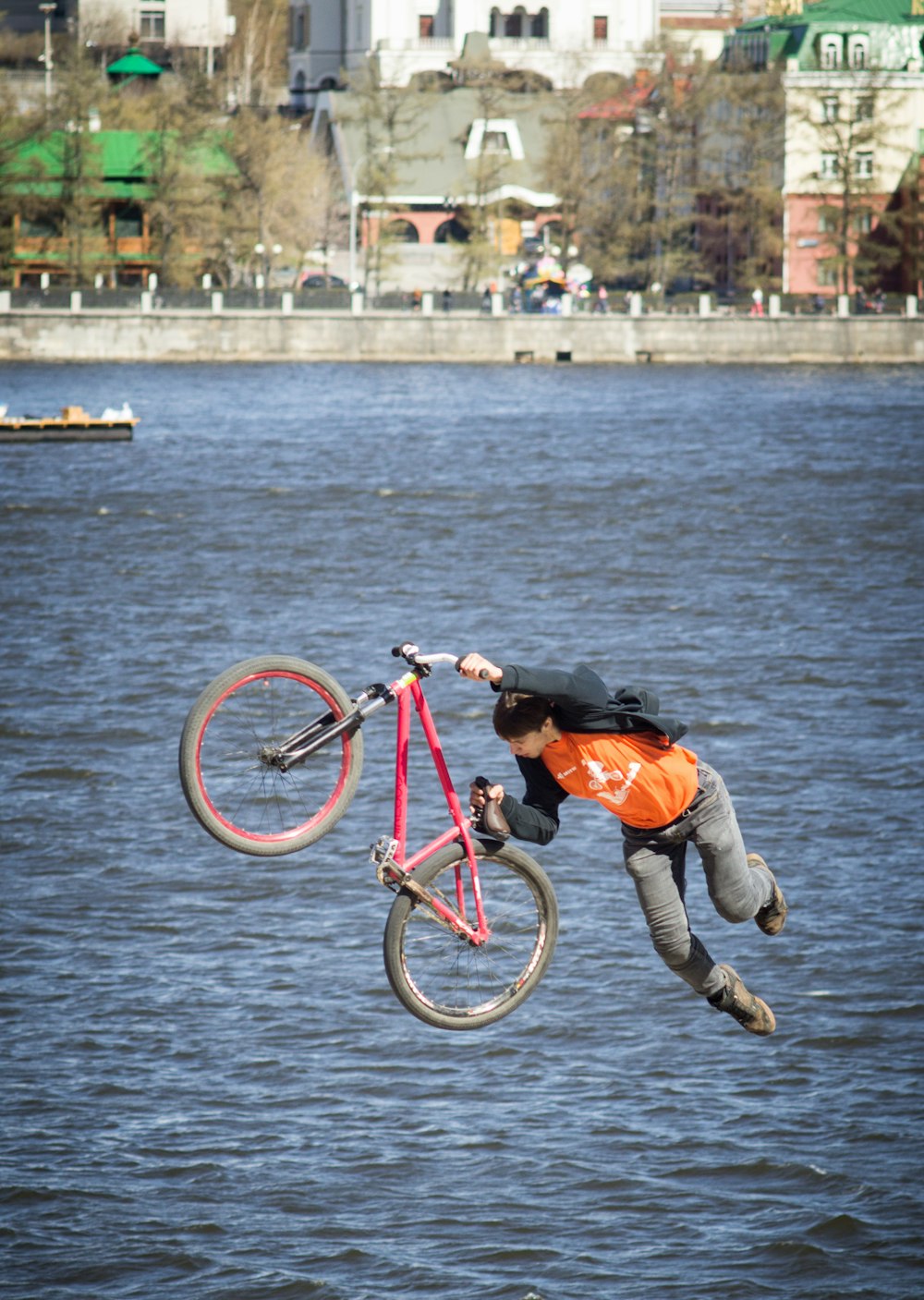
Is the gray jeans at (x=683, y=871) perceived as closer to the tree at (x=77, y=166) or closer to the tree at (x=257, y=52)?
the tree at (x=77, y=166)

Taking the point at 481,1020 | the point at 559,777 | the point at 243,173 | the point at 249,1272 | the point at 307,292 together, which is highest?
the point at 243,173

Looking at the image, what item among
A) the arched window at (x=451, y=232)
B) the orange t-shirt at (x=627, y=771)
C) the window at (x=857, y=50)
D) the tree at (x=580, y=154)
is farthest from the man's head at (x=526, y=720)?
the arched window at (x=451, y=232)

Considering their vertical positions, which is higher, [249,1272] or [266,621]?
[266,621]

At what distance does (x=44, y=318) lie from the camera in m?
111

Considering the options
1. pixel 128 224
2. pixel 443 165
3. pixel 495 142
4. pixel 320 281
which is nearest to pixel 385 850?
pixel 128 224

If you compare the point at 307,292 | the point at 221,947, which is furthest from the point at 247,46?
the point at 221,947

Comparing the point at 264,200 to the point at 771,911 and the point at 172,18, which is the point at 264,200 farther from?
the point at 771,911

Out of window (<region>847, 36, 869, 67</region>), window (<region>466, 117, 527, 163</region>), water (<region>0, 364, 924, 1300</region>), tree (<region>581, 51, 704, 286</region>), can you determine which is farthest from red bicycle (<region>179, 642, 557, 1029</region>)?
window (<region>466, 117, 527, 163</region>)

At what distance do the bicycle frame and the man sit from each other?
294 mm

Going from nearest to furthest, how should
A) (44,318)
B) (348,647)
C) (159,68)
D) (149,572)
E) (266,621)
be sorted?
(348,647) < (266,621) < (149,572) < (44,318) < (159,68)

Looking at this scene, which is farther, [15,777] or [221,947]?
[15,777]

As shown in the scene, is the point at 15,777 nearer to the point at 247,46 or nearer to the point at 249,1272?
the point at 249,1272

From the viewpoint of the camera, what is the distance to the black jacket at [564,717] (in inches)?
456

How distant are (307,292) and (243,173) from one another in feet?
55.4
